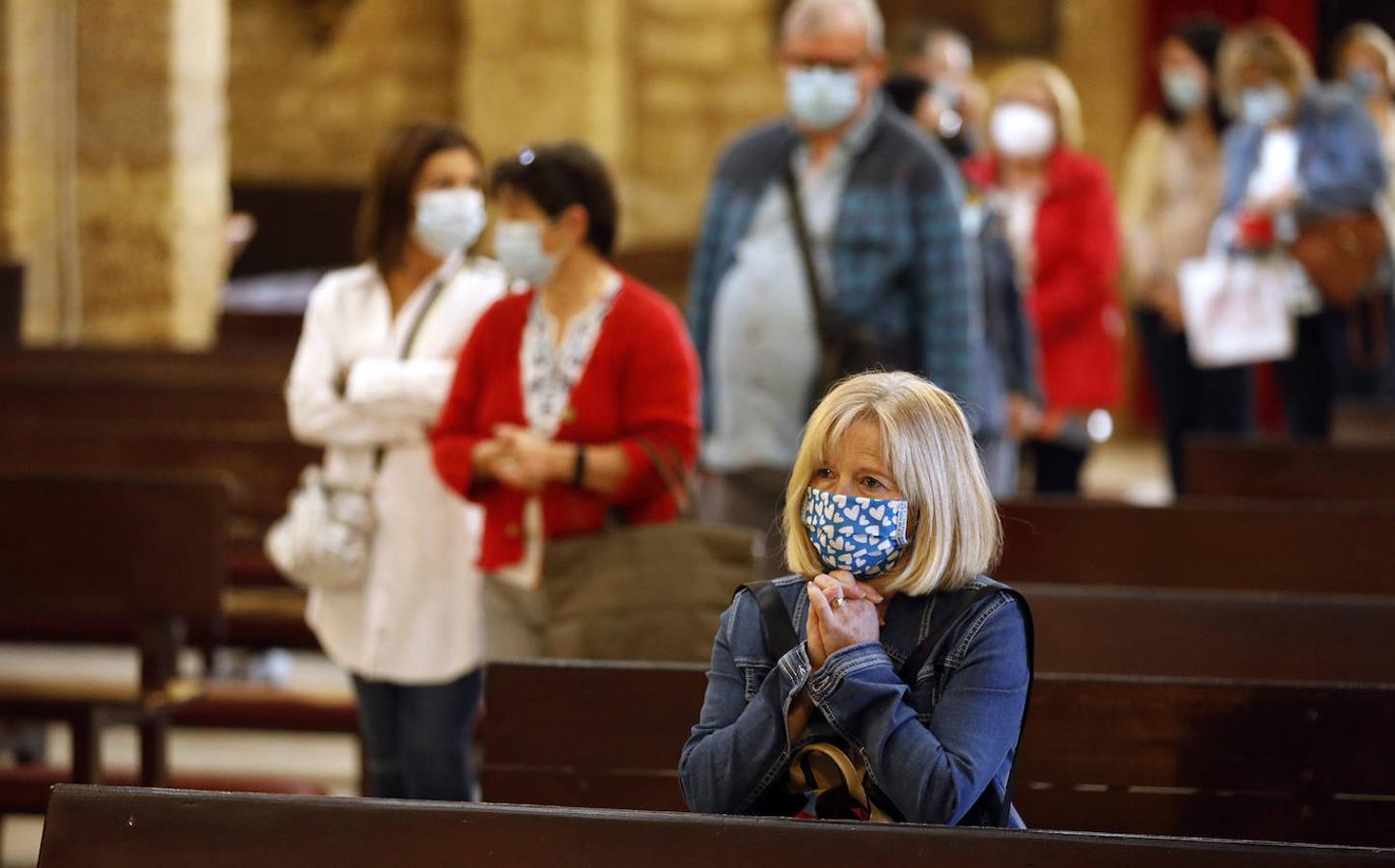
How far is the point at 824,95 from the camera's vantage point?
184 inches

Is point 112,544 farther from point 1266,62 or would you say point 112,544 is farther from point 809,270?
point 1266,62

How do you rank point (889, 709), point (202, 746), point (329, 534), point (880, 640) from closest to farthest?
point (889, 709), point (880, 640), point (329, 534), point (202, 746)

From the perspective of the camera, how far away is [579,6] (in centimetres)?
1126

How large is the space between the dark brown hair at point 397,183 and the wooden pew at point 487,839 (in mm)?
1936

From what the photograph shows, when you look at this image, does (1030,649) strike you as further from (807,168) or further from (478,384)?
(807,168)

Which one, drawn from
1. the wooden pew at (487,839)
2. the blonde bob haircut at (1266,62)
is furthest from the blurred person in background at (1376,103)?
the wooden pew at (487,839)

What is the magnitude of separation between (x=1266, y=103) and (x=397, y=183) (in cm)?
385

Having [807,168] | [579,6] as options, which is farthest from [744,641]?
[579,6]

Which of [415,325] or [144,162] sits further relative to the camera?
[144,162]

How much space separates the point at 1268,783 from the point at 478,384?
161 cm

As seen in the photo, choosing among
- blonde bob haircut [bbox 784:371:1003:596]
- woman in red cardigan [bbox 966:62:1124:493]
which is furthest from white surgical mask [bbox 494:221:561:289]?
woman in red cardigan [bbox 966:62:1124:493]

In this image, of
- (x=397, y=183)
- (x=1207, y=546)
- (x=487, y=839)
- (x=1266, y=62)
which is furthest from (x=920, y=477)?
(x=1266, y=62)

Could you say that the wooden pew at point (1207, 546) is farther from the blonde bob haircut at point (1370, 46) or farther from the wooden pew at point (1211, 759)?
the blonde bob haircut at point (1370, 46)

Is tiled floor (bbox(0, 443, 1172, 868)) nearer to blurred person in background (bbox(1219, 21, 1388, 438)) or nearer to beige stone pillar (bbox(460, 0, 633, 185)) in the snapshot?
blurred person in background (bbox(1219, 21, 1388, 438))
